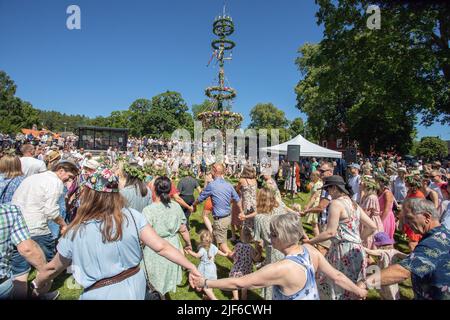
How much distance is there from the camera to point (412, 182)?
516 cm

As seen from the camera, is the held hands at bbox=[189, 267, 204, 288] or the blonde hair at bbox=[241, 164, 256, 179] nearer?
the held hands at bbox=[189, 267, 204, 288]

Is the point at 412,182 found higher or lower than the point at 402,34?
lower

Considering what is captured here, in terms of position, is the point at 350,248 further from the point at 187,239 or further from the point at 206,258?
the point at 187,239

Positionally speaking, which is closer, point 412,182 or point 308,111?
point 412,182

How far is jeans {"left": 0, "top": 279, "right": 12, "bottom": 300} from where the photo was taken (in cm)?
185

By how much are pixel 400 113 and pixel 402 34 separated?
3461mm

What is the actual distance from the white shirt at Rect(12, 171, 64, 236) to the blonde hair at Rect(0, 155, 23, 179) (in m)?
0.64

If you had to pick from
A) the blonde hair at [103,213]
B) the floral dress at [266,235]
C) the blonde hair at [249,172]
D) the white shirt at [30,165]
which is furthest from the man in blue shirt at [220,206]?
the white shirt at [30,165]

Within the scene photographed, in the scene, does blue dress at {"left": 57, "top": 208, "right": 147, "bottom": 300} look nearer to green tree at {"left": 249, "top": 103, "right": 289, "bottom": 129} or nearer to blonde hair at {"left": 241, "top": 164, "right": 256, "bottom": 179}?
blonde hair at {"left": 241, "top": 164, "right": 256, "bottom": 179}

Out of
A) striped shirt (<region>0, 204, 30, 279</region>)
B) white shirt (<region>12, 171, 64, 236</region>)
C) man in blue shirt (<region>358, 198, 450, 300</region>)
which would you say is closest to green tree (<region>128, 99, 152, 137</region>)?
white shirt (<region>12, 171, 64, 236</region>)

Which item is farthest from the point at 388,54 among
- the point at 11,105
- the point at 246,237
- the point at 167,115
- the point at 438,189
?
the point at 11,105
